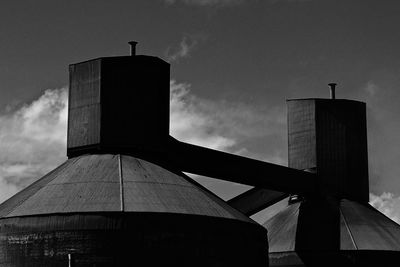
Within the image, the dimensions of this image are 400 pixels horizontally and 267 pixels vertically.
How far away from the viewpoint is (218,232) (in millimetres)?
30312

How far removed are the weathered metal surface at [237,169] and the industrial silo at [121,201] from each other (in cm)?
85

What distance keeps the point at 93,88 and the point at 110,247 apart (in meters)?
7.45

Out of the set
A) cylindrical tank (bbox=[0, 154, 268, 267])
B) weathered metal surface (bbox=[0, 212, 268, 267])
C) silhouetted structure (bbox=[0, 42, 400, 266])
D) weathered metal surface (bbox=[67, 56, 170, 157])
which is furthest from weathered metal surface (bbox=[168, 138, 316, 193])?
weathered metal surface (bbox=[0, 212, 268, 267])

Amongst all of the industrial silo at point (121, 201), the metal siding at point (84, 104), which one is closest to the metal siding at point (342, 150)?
the industrial silo at point (121, 201)

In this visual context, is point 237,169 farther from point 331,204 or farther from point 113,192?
point 113,192

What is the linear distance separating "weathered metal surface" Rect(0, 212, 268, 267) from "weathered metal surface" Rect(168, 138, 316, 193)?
18.5 ft

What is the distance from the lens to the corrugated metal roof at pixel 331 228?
41125 millimetres

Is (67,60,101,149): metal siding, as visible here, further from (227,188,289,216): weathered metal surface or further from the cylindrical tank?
(227,188,289,216): weathered metal surface

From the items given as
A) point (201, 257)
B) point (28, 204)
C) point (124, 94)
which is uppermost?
point (124, 94)

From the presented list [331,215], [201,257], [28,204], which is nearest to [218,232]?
[201,257]

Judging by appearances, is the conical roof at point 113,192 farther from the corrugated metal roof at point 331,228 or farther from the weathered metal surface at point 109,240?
the corrugated metal roof at point 331,228

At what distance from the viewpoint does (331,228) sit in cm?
4194

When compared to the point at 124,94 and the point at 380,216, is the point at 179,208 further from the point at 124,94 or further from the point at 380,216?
the point at 380,216

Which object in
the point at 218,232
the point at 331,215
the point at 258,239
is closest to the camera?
the point at 218,232
